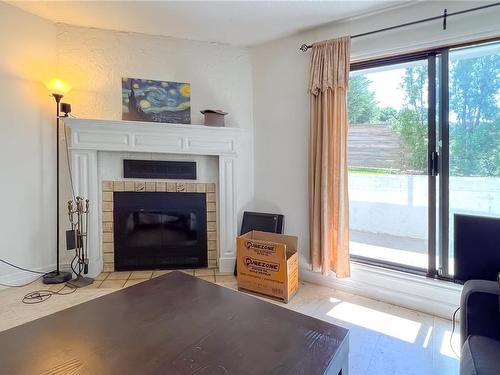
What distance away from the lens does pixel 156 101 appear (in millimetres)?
2801

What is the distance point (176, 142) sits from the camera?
2764 millimetres

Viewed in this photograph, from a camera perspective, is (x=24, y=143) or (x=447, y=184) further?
(x=24, y=143)

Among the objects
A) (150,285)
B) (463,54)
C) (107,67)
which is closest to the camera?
(150,285)

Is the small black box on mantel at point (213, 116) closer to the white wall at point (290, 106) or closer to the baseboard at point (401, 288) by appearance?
the white wall at point (290, 106)

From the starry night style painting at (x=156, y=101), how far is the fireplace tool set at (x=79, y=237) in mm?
915

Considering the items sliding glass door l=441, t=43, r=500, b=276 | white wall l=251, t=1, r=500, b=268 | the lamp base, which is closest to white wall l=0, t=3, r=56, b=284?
the lamp base

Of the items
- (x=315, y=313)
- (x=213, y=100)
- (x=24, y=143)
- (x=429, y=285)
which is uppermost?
(x=213, y=100)

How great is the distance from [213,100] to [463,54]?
2085 mm

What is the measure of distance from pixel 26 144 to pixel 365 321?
312 cm

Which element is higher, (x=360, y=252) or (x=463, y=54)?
(x=463, y=54)

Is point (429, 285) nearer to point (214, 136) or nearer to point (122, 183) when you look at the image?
point (214, 136)

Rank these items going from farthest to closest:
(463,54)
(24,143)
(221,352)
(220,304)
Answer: (24,143), (463,54), (220,304), (221,352)

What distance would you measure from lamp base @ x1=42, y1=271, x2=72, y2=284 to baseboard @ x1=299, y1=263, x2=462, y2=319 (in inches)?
89.3

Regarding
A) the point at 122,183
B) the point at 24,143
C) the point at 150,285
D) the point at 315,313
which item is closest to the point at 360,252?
the point at 315,313
